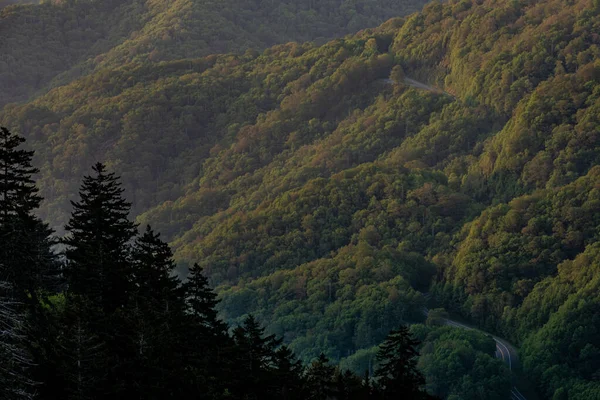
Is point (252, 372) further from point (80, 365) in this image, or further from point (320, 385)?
point (80, 365)

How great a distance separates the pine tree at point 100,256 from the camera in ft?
218

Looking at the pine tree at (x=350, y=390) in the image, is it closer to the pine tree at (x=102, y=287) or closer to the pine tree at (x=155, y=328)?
the pine tree at (x=155, y=328)

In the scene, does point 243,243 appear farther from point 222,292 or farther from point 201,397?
point 201,397

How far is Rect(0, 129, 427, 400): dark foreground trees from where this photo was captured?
5428 centimetres

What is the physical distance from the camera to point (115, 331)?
2308 inches

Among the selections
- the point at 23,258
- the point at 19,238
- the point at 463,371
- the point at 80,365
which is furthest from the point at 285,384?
the point at 463,371

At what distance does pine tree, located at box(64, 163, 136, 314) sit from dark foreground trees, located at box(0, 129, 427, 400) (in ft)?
0.27

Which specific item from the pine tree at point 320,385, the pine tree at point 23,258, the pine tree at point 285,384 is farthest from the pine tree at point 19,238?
the pine tree at point 320,385

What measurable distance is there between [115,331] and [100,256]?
28.2 ft

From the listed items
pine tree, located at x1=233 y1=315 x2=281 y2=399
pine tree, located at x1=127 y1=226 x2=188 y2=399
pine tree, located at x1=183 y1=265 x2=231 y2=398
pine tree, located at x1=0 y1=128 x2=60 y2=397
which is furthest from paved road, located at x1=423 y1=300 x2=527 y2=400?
pine tree, located at x1=0 y1=128 x2=60 y2=397

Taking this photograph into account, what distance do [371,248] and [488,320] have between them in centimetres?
2804

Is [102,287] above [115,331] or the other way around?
above

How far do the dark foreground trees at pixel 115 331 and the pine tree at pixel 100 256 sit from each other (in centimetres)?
8

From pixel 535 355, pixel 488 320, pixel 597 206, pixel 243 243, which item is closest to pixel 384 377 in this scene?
pixel 535 355
